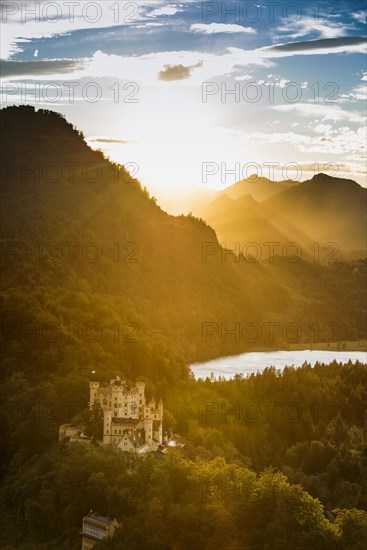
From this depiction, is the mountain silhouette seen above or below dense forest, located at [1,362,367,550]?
above

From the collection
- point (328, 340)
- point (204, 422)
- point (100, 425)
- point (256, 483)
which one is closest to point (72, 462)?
point (100, 425)

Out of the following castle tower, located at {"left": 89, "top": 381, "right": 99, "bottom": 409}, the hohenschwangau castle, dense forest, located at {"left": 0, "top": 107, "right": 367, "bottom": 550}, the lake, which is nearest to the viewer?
dense forest, located at {"left": 0, "top": 107, "right": 367, "bottom": 550}

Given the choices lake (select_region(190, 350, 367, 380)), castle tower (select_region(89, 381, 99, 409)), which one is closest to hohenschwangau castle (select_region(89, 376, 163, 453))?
castle tower (select_region(89, 381, 99, 409))

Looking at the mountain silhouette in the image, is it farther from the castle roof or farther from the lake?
the castle roof

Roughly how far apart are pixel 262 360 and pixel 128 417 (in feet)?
231

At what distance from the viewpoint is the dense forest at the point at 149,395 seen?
4344 centimetres

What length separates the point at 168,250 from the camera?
528 ft

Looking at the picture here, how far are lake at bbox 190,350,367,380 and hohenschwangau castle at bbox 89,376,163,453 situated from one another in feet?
151

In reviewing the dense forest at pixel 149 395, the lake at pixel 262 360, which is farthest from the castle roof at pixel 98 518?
the lake at pixel 262 360

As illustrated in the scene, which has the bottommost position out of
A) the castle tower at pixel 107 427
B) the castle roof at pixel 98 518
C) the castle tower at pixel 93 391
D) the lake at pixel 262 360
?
the lake at pixel 262 360

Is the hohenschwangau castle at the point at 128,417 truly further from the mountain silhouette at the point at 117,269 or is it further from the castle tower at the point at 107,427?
the mountain silhouette at the point at 117,269

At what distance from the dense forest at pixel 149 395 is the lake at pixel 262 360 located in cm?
593

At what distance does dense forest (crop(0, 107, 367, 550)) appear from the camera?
43438mm

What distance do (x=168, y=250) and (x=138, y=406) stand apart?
107482mm
